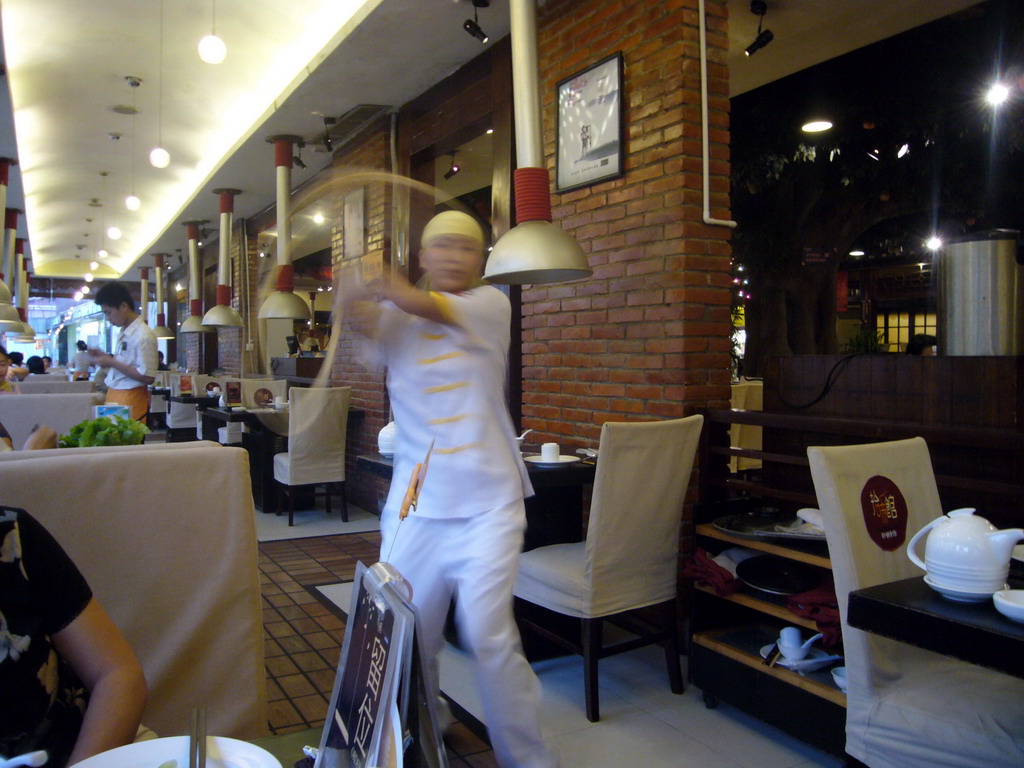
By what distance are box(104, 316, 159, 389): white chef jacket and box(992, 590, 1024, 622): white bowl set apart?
5116 mm

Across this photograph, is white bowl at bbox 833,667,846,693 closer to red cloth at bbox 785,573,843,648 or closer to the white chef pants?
red cloth at bbox 785,573,843,648

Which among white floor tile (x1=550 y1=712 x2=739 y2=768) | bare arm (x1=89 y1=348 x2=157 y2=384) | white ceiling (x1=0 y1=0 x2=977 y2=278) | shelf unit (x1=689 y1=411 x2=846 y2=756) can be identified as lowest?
white floor tile (x1=550 y1=712 x2=739 y2=768)

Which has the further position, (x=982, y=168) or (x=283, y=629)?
(x=982, y=168)

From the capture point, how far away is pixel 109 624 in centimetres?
119

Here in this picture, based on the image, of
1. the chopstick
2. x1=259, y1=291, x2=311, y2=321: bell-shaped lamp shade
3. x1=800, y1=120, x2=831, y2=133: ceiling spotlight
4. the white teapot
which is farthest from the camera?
x1=800, y1=120, x2=831, y2=133: ceiling spotlight

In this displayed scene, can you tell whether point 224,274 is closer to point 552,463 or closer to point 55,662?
point 552,463

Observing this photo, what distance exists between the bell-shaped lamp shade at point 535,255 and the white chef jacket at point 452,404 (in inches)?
29.3

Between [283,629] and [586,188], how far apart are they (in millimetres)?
2515

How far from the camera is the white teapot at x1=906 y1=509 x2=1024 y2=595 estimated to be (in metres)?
1.39

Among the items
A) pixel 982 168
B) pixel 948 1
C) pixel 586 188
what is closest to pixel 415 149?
pixel 586 188

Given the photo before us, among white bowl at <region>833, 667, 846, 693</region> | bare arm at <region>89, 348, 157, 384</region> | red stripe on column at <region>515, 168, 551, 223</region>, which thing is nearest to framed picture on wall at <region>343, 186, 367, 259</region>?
bare arm at <region>89, 348, 157, 384</region>

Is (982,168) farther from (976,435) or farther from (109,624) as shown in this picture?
(109,624)

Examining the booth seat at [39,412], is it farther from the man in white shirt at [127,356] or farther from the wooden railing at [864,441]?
the wooden railing at [864,441]

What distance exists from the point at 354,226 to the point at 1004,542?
19.1 ft
